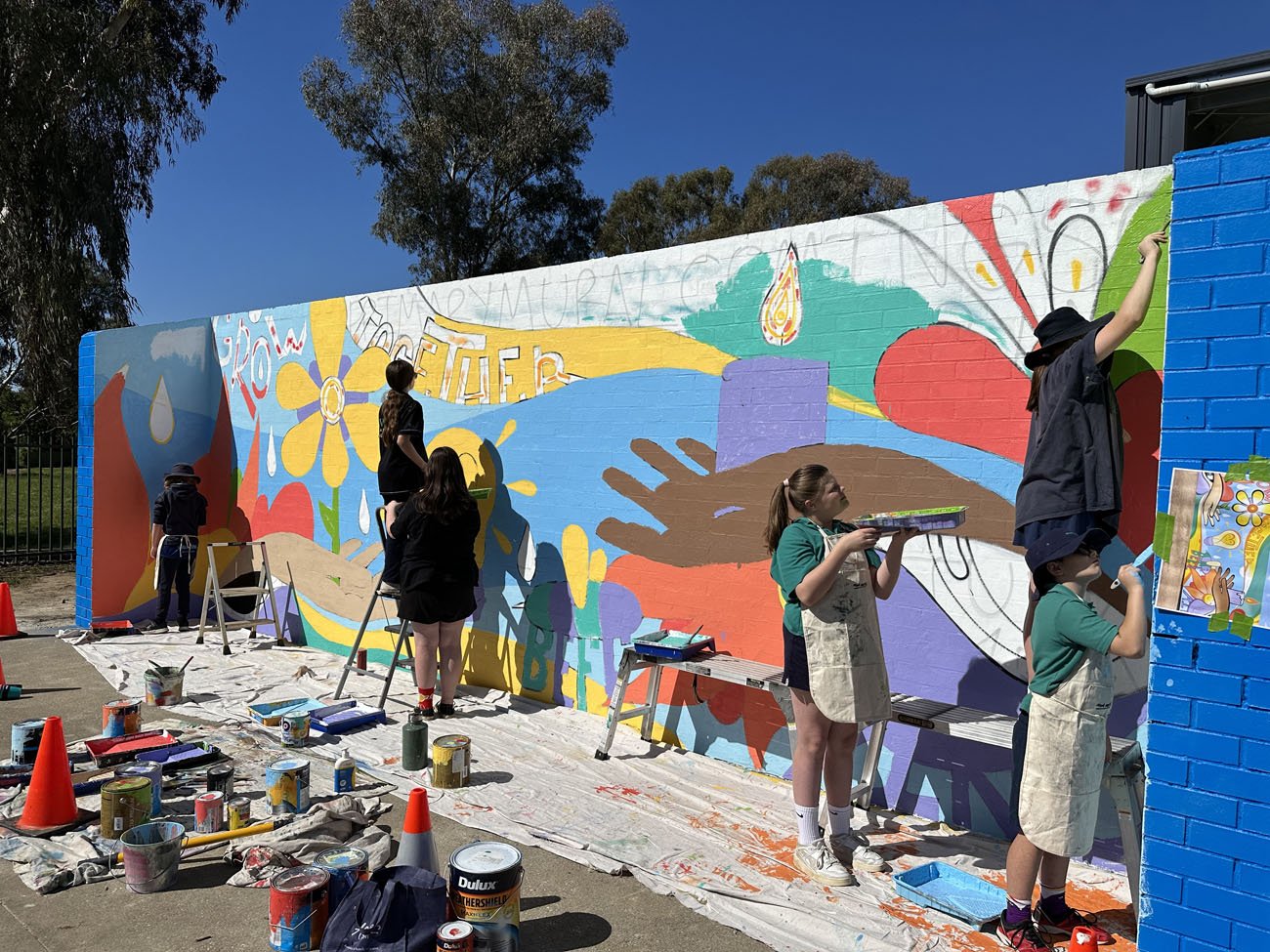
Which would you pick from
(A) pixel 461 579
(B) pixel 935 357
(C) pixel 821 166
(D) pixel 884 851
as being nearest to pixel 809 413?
(B) pixel 935 357

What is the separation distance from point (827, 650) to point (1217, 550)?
1515mm

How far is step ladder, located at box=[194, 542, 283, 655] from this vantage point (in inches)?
337

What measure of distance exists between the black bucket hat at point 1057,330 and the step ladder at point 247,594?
23.7 ft

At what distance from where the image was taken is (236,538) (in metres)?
9.61

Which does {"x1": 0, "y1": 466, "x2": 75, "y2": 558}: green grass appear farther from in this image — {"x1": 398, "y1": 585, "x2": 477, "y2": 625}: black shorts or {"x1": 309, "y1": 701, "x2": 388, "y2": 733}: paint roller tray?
{"x1": 398, "y1": 585, "x2": 477, "y2": 625}: black shorts

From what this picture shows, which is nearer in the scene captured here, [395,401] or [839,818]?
[839,818]

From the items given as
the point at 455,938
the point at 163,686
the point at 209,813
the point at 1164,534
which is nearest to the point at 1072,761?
the point at 1164,534

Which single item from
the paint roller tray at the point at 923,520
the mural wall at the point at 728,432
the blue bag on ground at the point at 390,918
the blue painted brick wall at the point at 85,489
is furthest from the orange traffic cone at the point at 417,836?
the blue painted brick wall at the point at 85,489

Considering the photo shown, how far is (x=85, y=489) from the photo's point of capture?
370 inches

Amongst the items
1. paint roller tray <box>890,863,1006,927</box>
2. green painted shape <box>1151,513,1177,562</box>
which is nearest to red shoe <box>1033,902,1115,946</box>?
paint roller tray <box>890,863,1006,927</box>

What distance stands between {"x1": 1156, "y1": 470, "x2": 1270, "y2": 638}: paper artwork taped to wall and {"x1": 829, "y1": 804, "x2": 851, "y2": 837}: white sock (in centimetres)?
173

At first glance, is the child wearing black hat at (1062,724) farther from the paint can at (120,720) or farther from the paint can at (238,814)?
the paint can at (120,720)

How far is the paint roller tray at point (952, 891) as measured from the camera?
3582 mm

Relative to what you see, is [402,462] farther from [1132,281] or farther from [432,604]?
[1132,281]
